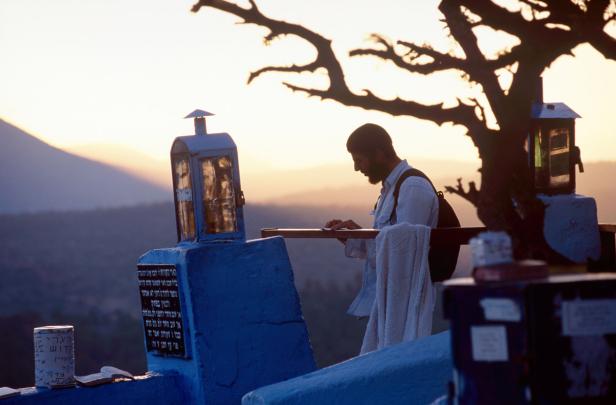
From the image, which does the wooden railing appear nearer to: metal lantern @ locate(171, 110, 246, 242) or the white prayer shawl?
the white prayer shawl

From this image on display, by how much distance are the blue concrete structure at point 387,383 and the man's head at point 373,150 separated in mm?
1469

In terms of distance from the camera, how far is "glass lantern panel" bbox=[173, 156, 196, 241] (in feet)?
23.6

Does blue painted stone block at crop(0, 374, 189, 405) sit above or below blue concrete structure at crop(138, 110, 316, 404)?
below

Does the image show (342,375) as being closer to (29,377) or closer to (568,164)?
(568,164)

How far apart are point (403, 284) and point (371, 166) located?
747 millimetres

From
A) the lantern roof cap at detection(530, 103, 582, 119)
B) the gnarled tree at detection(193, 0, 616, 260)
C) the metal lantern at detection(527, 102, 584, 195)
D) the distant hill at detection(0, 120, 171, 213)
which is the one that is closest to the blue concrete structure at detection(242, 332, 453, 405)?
the gnarled tree at detection(193, 0, 616, 260)

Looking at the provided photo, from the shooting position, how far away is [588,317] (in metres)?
3.99

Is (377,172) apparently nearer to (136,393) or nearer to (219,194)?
(219,194)

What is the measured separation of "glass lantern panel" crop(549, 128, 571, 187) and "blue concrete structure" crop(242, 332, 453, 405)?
2.29 metres

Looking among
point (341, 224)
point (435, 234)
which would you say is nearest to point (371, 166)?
point (341, 224)

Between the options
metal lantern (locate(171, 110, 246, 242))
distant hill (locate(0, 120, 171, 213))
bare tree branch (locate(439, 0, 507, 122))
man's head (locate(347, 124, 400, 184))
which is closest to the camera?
bare tree branch (locate(439, 0, 507, 122))

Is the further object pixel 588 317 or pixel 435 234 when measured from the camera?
pixel 435 234

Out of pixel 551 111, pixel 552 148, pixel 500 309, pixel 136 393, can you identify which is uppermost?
pixel 551 111

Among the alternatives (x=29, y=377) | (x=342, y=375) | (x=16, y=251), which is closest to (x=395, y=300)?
(x=342, y=375)
